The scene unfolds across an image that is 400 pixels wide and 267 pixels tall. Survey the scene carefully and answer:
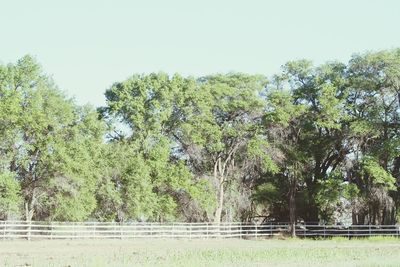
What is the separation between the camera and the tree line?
110 feet

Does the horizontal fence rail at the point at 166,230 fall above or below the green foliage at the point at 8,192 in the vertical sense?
below

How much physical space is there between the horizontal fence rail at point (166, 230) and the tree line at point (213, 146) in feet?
3.24

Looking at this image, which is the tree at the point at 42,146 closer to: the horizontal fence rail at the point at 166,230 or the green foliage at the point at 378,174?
the horizontal fence rail at the point at 166,230

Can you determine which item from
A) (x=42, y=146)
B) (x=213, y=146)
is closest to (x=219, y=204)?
(x=213, y=146)

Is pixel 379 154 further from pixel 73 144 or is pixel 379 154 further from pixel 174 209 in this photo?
pixel 73 144

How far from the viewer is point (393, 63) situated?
3825cm

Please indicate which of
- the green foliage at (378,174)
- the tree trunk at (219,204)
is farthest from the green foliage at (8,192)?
the green foliage at (378,174)

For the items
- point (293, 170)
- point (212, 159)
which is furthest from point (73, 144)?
point (293, 170)

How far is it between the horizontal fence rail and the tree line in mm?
989

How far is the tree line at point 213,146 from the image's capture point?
33500 mm

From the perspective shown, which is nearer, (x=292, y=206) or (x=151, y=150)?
(x=151, y=150)

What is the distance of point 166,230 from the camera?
3784 centimetres

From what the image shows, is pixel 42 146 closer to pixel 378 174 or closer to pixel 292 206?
pixel 292 206

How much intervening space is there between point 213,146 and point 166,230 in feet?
25.1
